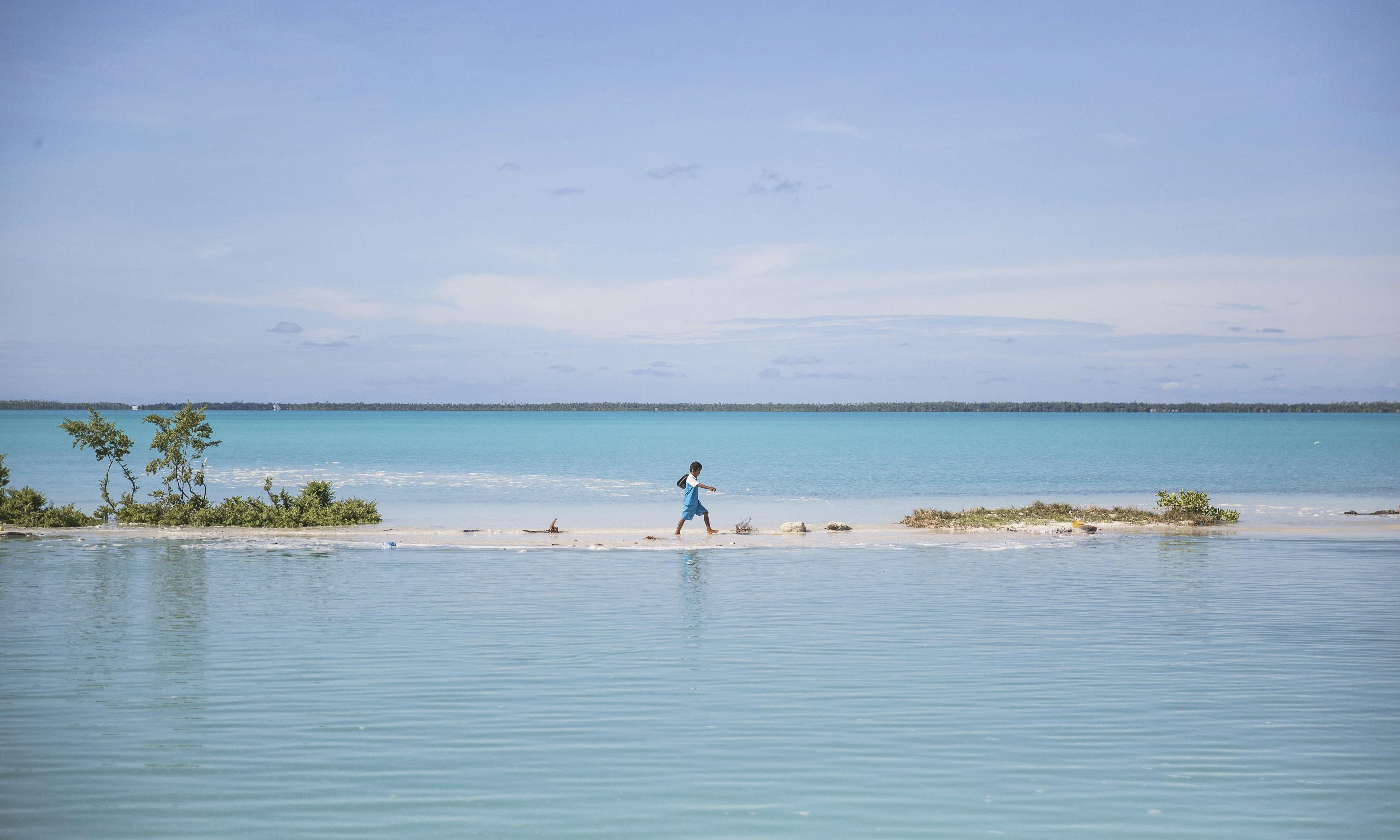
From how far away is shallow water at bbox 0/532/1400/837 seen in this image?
7883mm

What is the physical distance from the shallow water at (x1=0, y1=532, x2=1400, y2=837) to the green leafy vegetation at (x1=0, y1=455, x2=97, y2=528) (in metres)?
9.92

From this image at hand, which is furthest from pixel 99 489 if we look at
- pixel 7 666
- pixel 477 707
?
pixel 477 707

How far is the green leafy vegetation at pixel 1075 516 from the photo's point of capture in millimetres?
28562

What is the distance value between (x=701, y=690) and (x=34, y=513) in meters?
25.1

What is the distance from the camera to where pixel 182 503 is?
95.6 feet

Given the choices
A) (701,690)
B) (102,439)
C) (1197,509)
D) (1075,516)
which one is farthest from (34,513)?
(1197,509)

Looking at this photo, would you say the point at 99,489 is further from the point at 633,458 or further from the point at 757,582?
the point at 633,458

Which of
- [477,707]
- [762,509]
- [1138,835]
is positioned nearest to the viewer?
[1138,835]

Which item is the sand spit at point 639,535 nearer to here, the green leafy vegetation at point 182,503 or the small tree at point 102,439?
the green leafy vegetation at point 182,503

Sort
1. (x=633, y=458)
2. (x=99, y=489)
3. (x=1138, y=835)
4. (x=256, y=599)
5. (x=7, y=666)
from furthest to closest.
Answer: (x=633, y=458) → (x=99, y=489) → (x=256, y=599) → (x=7, y=666) → (x=1138, y=835)

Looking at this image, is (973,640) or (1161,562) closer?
(973,640)

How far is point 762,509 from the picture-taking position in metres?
37.9

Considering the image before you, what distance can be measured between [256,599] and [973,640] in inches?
440

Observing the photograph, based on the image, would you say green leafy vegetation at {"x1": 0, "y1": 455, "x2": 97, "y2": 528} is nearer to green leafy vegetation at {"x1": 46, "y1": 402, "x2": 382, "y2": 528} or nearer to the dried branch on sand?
green leafy vegetation at {"x1": 46, "y1": 402, "x2": 382, "y2": 528}
